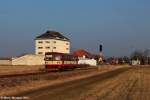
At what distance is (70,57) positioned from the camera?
77.4 meters

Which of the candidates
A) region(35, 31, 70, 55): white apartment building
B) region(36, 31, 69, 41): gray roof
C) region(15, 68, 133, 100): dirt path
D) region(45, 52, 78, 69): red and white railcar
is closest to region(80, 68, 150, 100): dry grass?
region(15, 68, 133, 100): dirt path

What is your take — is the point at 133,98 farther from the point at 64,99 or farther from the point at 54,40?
the point at 54,40

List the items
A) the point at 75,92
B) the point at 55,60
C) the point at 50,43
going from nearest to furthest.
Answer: the point at 75,92
the point at 55,60
the point at 50,43

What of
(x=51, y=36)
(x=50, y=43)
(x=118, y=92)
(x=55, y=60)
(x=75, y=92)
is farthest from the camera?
(x=51, y=36)

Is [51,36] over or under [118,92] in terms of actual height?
over

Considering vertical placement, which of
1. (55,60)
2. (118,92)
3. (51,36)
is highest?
(51,36)

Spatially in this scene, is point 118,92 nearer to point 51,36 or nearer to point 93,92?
point 93,92

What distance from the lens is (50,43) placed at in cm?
18788

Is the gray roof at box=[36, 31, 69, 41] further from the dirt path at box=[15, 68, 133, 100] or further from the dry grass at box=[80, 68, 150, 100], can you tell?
the dirt path at box=[15, 68, 133, 100]

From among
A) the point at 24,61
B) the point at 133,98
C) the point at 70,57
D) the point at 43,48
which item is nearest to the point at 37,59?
the point at 24,61

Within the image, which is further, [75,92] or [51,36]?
[51,36]

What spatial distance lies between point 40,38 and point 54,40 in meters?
7.19

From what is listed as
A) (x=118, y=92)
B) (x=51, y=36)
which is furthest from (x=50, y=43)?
(x=118, y=92)

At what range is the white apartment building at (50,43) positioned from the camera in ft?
611
